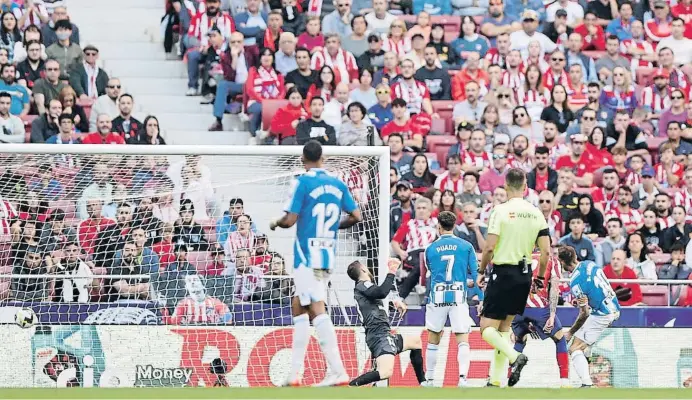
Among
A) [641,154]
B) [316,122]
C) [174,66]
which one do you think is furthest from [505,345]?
[174,66]

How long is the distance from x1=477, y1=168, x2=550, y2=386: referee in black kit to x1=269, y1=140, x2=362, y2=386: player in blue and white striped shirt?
1483mm

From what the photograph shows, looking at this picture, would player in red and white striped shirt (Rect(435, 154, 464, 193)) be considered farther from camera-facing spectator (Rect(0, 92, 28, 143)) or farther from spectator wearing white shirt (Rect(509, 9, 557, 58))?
camera-facing spectator (Rect(0, 92, 28, 143))

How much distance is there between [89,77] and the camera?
19.7 m

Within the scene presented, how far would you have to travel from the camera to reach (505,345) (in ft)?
42.4

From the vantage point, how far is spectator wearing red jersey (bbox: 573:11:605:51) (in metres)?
21.6

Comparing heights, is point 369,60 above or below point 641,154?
above

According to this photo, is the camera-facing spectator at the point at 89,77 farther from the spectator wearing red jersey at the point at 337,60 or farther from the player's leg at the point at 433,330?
the player's leg at the point at 433,330

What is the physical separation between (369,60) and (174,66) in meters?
2.64

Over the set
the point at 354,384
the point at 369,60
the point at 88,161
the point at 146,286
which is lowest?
the point at 354,384

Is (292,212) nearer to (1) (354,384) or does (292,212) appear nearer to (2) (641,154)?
(1) (354,384)

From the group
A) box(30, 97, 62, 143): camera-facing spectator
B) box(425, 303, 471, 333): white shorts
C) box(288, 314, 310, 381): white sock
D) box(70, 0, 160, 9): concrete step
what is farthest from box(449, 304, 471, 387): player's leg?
box(70, 0, 160, 9): concrete step

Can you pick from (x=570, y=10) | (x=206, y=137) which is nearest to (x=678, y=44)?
(x=570, y=10)

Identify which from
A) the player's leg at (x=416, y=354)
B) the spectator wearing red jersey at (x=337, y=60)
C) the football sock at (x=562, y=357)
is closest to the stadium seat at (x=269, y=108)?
the spectator wearing red jersey at (x=337, y=60)

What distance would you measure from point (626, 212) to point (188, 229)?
5.78m
